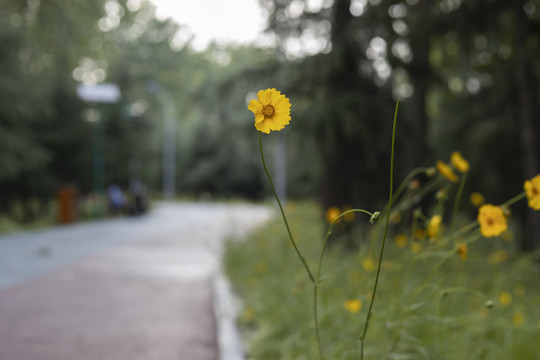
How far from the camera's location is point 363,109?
19.1 ft

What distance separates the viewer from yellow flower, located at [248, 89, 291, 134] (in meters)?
1.10

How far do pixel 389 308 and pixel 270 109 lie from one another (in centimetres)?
126

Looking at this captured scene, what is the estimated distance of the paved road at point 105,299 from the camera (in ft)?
12.6

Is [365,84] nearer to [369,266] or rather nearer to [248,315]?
[248,315]

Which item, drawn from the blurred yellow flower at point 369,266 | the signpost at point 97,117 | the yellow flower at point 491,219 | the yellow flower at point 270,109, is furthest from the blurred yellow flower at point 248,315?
the signpost at point 97,117

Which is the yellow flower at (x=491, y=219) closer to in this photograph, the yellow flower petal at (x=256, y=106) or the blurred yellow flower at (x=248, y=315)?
the yellow flower petal at (x=256, y=106)

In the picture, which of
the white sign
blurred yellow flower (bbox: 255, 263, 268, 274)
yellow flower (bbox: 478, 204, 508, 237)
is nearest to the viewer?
yellow flower (bbox: 478, 204, 508, 237)

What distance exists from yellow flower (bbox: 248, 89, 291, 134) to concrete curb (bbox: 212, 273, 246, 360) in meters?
2.40

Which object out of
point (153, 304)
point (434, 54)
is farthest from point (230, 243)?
point (434, 54)

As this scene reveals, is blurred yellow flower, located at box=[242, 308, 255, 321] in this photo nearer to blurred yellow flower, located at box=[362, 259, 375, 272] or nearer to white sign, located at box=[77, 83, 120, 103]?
blurred yellow flower, located at box=[362, 259, 375, 272]

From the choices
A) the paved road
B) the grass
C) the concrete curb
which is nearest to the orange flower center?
the grass

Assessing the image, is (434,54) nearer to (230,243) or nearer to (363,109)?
(363,109)

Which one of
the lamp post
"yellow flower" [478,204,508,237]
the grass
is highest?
"yellow flower" [478,204,508,237]

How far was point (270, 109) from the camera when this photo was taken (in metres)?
1.12
